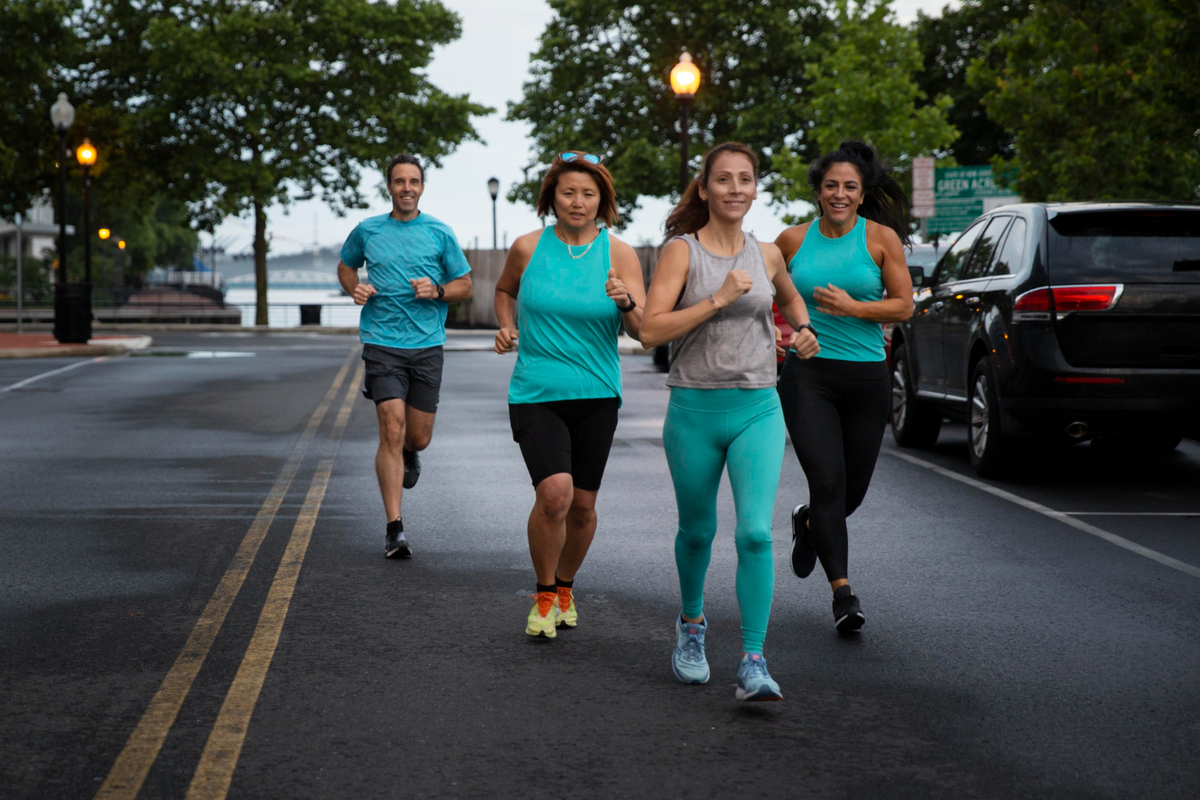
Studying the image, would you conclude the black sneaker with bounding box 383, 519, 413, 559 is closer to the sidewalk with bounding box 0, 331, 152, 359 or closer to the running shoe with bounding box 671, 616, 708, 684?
the running shoe with bounding box 671, 616, 708, 684

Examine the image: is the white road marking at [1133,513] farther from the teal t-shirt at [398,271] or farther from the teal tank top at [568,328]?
the teal tank top at [568,328]

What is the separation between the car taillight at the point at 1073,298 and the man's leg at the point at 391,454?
4.39m

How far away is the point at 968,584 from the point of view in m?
6.58

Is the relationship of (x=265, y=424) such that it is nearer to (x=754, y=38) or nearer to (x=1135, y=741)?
(x=1135, y=741)

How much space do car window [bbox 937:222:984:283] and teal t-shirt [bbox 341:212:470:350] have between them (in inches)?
199

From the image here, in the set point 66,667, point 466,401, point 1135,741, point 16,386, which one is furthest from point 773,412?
point 16,386

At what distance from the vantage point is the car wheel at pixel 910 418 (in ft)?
38.7

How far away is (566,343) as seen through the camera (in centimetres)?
528

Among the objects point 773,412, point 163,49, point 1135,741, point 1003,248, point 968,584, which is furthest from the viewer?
point 163,49

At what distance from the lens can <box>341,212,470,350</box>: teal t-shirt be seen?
7.35 m

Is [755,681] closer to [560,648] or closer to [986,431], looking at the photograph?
[560,648]

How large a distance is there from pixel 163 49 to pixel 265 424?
34220 mm

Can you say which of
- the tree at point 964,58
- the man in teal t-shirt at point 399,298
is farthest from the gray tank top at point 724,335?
the tree at point 964,58

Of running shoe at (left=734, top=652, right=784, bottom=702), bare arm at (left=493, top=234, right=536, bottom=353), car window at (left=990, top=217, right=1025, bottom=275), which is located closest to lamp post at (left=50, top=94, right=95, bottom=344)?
car window at (left=990, top=217, right=1025, bottom=275)
